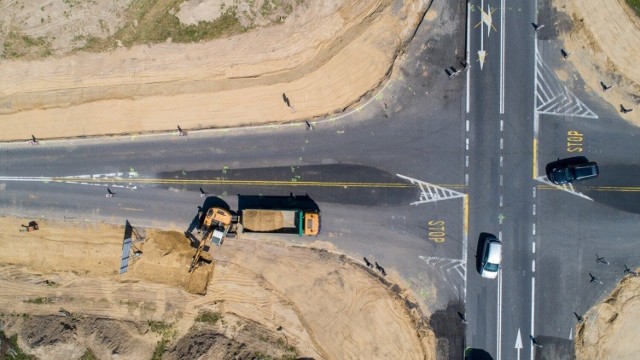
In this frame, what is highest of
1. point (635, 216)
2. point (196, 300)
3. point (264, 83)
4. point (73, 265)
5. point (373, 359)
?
point (264, 83)

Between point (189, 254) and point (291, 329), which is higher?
point (189, 254)

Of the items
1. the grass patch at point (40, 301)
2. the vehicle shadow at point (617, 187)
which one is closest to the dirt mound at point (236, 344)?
the grass patch at point (40, 301)

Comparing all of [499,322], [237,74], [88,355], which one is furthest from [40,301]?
[499,322]

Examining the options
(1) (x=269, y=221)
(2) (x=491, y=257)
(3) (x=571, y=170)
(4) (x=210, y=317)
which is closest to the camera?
(3) (x=571, y=170)

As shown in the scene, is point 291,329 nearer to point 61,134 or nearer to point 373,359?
point 373,359

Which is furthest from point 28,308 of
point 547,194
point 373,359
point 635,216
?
point 635,216

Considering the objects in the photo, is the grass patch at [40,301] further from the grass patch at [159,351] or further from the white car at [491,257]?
the white car at [491,257]

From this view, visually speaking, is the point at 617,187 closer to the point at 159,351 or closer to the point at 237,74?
the point at 237,74
